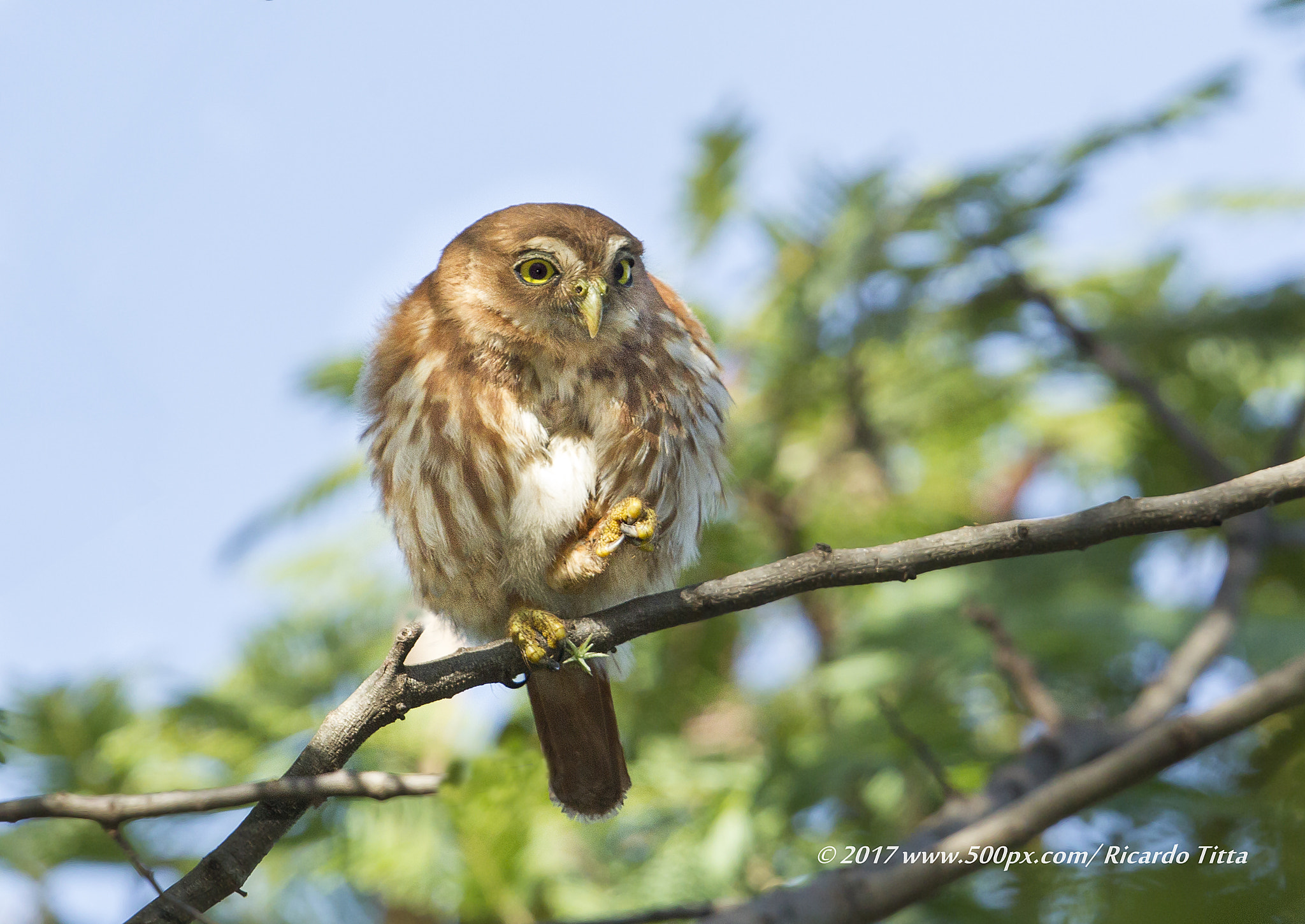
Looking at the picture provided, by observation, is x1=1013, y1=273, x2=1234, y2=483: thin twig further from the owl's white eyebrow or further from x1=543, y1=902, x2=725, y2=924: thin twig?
x1=543, y1=902, x2=725, y2=924: thin twig

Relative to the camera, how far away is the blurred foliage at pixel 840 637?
393 cm

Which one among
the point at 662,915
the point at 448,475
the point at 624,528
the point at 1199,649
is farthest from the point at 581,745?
the point at 1199,649

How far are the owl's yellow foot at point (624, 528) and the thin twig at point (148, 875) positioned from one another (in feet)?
4.74

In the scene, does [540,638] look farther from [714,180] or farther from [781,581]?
[714,180]

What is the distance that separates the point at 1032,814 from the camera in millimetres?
3438

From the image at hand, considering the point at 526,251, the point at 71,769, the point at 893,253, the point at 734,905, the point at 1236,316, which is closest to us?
the point at 734,905

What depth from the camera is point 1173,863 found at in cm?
204

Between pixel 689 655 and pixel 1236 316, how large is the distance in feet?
9.13

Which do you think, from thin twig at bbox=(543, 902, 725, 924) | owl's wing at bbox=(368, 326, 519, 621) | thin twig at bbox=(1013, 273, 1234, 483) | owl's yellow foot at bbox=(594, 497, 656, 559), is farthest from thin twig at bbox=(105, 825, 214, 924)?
thin twig at bbox=(1013, 273, 1234, 483)

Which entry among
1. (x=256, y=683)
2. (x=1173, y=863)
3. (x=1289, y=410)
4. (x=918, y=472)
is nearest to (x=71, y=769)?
(x=256, y=683)

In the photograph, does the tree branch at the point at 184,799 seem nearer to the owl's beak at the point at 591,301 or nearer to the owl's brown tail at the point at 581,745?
the owl's brown tail at the point at 581,745

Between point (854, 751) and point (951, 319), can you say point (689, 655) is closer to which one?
point (854, 751)

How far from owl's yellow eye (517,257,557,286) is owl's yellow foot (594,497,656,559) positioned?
0.77m

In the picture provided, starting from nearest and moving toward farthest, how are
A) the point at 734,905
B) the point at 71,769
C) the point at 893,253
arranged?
the point at 734,905
the point at 71,769
the point at 893,253
